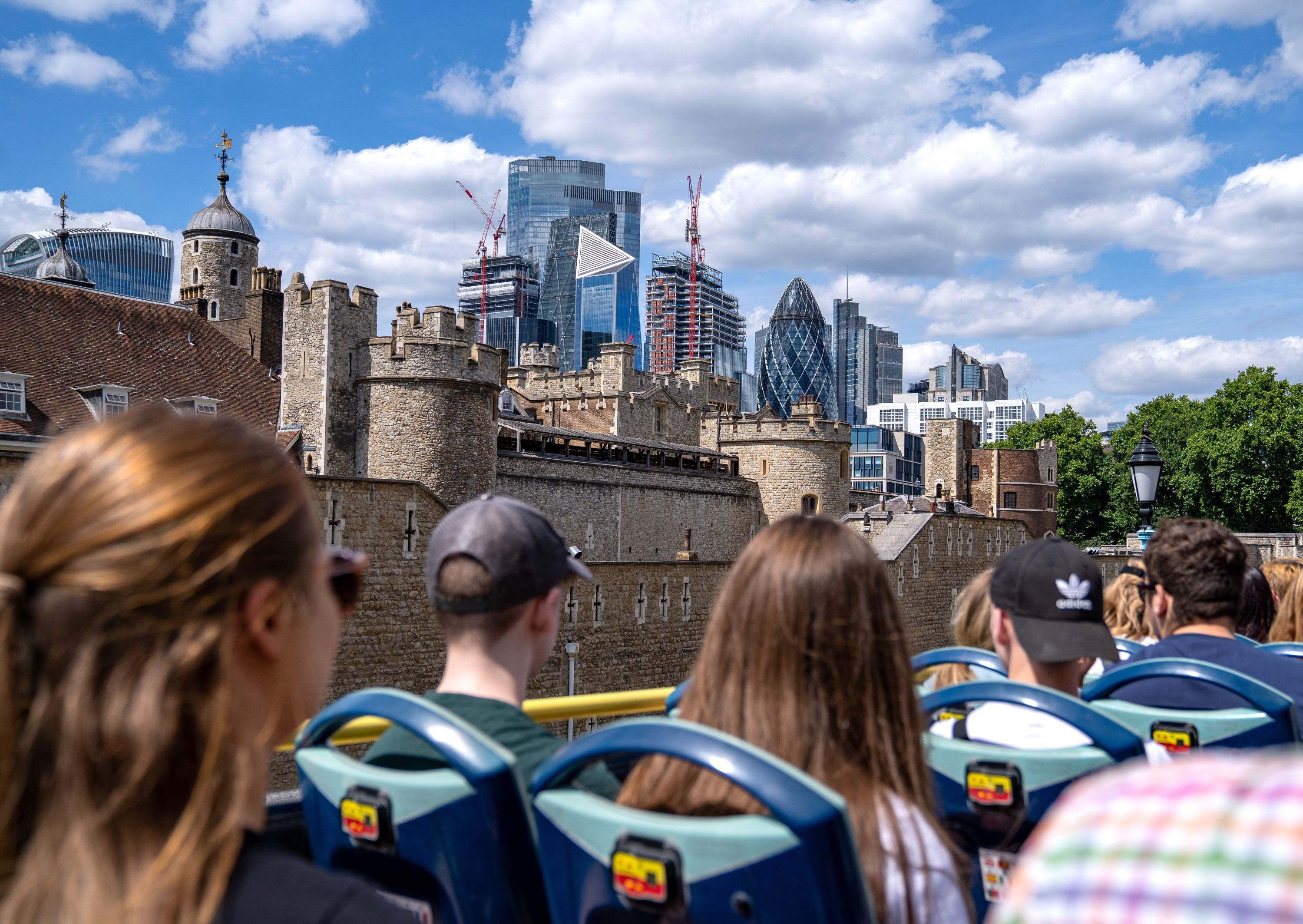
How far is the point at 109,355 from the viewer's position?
22656 millimetres

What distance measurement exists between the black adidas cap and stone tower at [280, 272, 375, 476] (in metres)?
21.2

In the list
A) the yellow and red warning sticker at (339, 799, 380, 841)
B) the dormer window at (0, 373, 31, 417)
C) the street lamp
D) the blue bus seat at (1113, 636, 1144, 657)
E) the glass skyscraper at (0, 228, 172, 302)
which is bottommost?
the yellow and red warning sticker at (339, 799, 380, 841)

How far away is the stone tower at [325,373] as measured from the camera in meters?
→ 22.9

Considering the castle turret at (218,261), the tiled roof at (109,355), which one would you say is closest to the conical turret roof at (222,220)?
the castle turret at (218,261)

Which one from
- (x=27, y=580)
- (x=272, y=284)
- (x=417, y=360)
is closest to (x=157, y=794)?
(x=27, y=580)

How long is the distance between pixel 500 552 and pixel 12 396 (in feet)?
67.3

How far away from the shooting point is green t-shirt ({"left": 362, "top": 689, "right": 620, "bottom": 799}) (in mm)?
2064

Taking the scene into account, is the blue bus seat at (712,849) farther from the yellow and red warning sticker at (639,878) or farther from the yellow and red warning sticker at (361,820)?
Answer: the yellow and red warning sticker at (361,820)

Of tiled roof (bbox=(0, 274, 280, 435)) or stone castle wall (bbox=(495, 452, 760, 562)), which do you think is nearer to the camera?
tiled roof (bbox=(0, 274, 280, 435))

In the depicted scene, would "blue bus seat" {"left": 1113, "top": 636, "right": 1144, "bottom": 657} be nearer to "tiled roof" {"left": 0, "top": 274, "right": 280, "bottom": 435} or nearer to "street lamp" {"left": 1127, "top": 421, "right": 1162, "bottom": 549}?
"street lamp" {"left": 1127, "top": 421, "right": 1162, "bottom": 549}

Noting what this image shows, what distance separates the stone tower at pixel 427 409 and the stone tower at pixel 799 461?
15830 millimetres

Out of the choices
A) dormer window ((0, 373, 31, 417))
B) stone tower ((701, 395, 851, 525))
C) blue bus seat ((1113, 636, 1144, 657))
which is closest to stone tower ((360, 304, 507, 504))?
dormer window ((0, 373, 31, 417))

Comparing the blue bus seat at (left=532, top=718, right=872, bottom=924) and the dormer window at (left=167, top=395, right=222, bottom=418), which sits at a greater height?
the dormer window at (left=167, top=395, right=222, bottom=418)

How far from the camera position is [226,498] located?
1.24 metres
